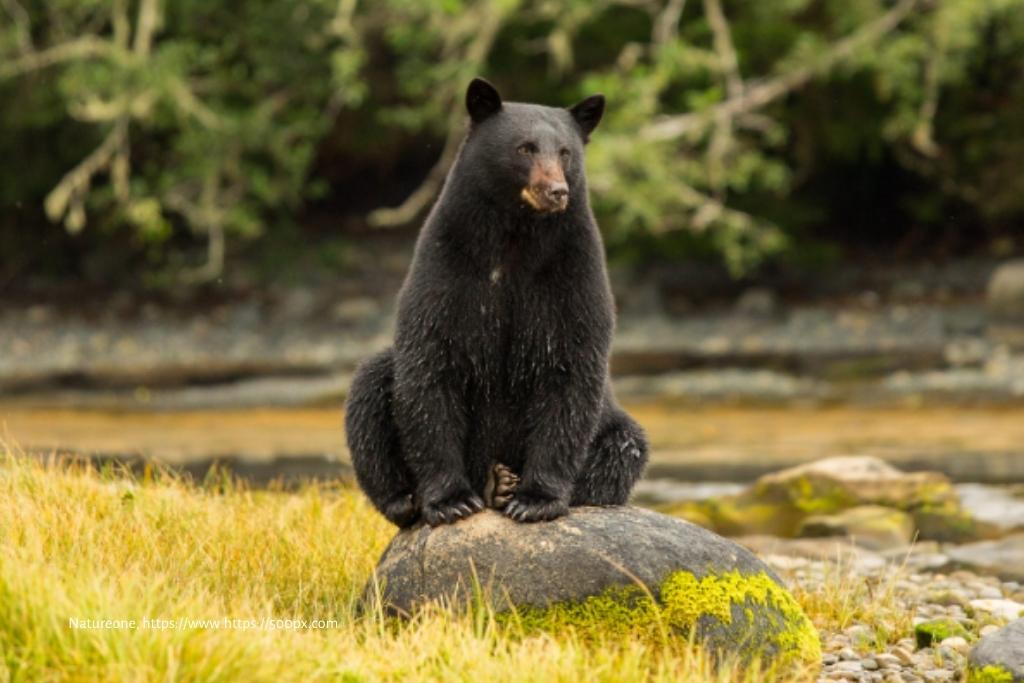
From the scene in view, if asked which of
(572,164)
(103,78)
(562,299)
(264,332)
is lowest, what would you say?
(264,332)

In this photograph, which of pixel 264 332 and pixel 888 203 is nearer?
pixel 264 332

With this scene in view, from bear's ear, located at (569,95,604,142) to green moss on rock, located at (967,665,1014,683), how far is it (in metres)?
2.73

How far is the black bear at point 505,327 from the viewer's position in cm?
537

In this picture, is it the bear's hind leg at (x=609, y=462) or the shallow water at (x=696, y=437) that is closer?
the bear's hind leg at (x=609, y=462)

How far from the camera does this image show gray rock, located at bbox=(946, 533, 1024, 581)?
8.44m

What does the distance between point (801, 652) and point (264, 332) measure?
16617 millimetres

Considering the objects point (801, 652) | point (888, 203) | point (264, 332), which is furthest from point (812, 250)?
point (801, 652)

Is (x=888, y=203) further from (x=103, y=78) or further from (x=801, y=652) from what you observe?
(x=801, y=652)

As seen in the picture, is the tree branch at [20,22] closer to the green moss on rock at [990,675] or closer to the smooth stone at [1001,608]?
the smooth stone at [1001,608]

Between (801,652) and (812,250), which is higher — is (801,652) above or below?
below

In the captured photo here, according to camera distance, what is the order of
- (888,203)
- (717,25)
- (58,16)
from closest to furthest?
(717,25) < (58,16) < (888,203)

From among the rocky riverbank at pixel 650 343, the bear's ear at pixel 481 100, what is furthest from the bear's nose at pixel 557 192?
the rocky riverbank at pixel 650 343

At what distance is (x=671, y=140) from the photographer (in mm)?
17812

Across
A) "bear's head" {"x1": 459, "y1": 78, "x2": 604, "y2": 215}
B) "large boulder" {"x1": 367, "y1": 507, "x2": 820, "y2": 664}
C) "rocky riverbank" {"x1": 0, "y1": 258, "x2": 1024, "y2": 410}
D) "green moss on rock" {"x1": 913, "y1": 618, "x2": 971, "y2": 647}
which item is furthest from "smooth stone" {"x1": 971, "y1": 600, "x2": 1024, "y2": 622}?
"rocky riverbank" {"x1": 0, "y1": 258, "x2": 1024, "y2": 410}
